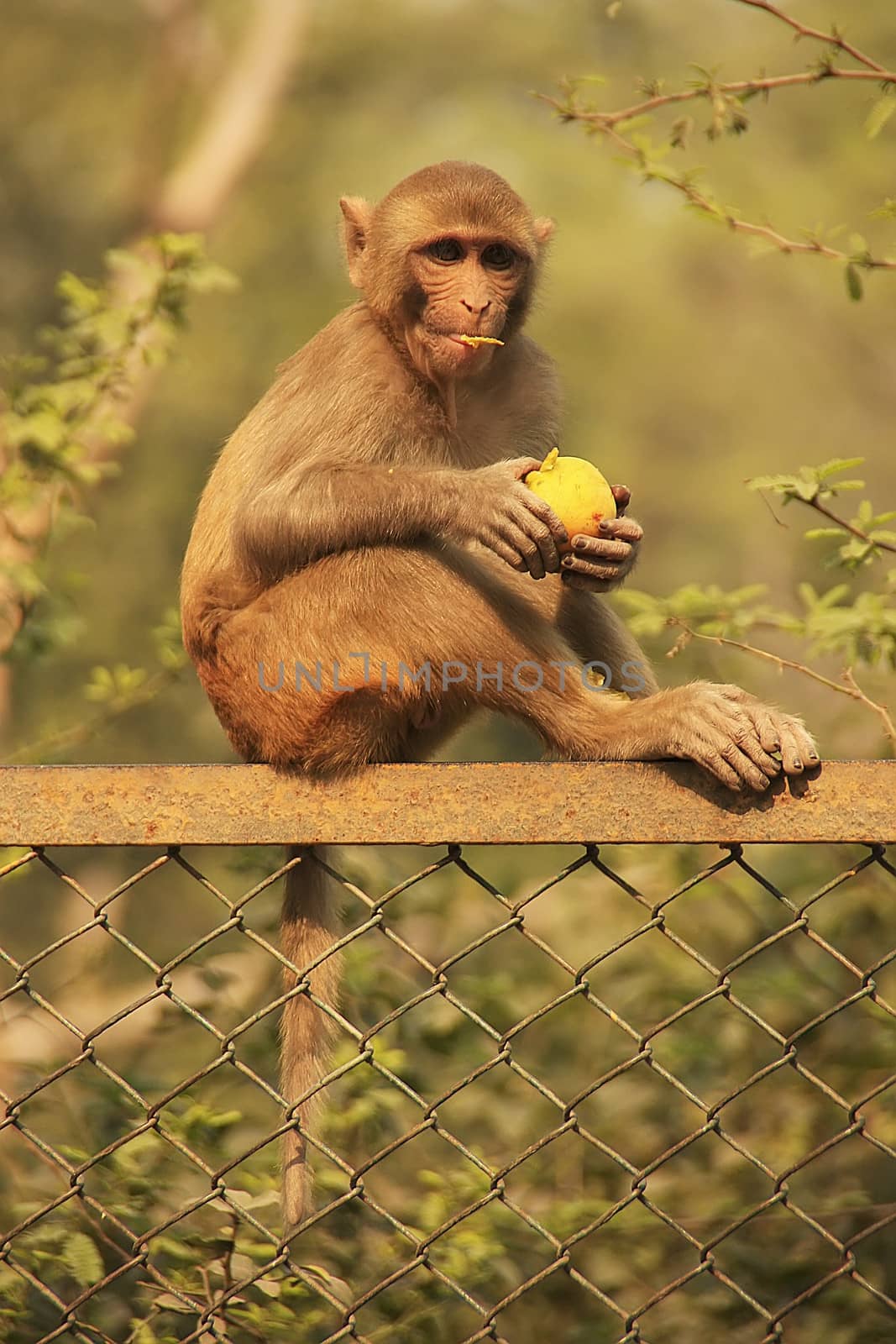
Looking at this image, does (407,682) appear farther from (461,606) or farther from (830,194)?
(830,194)

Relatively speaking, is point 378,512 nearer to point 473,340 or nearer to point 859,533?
point 473,340

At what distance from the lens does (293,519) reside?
334cm

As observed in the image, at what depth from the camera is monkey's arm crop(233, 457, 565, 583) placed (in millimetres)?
3021

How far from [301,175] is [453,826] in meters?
16.4

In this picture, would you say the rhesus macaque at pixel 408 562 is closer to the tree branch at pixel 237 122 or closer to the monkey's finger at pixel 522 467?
the monkey's finger at pixel 522 467

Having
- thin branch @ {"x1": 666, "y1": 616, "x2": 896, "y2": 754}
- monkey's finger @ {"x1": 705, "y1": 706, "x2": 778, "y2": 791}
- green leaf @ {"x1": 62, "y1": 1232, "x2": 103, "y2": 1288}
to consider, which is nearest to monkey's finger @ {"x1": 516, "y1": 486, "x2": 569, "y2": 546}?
thin branch @ {"x1": 666, "y1": 616, "x2": 896, "y2": 754}

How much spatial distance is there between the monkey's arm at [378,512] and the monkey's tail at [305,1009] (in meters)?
0.66

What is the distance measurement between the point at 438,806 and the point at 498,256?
1932 mm

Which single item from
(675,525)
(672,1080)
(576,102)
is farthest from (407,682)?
(675,525)

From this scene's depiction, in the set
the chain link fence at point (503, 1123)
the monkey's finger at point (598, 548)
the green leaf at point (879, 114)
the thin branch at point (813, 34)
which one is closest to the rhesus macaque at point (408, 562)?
the monkey's finger at point (598, 548)

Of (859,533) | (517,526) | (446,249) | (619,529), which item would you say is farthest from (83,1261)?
(446,249)

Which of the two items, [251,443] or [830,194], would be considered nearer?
[251,443]

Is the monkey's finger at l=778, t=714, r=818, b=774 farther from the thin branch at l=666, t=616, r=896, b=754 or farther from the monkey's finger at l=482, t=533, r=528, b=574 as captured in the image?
the monkey's finger at l=482, t=533, r=528, b=574

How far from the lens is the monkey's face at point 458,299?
365 cm
